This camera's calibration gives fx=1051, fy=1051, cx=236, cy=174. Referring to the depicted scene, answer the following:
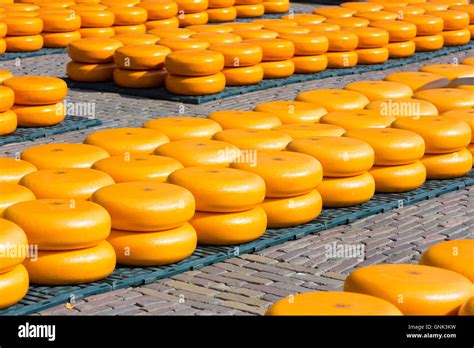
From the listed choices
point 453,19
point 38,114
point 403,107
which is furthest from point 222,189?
point 453,19

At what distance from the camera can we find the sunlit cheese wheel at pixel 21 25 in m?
16.4

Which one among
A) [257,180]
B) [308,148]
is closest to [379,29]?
[308,148]

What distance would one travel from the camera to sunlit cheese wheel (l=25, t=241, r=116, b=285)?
287 inches

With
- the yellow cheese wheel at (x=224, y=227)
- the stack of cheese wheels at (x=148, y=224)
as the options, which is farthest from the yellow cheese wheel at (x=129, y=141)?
the stack of cheese wheels at (x=148, y=224)

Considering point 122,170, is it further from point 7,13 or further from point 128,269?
point 7,13

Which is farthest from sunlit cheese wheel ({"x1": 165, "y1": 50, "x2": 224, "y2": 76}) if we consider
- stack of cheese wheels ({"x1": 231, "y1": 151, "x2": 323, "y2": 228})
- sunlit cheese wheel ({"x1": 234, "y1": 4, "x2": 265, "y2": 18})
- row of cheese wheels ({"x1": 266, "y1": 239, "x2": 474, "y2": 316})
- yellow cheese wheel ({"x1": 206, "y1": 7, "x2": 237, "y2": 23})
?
row of cheese wheels ({"x1": 266, "y1": 239, "x2": 474, "y2": 316})

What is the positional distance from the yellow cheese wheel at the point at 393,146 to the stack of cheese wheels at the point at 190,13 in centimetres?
989

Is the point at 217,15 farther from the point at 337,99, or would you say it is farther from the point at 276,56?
the point at 337,99

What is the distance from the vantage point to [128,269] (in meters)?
7.78

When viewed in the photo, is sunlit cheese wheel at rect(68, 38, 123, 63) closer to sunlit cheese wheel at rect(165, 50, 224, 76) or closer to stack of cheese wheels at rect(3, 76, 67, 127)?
sunlit cheese wheel at rect(165, 50, 224, 76)

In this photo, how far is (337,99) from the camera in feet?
37.8

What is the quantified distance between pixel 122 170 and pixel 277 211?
4.38 feet

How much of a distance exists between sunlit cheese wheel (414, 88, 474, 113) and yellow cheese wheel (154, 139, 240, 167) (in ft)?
10.5

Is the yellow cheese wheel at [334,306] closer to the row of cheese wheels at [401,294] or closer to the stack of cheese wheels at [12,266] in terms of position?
the row of cheese wheels at [401,294]
